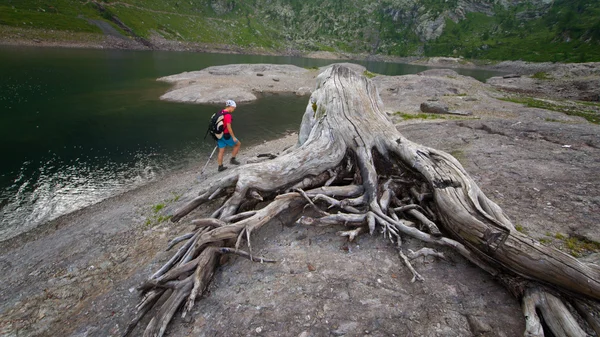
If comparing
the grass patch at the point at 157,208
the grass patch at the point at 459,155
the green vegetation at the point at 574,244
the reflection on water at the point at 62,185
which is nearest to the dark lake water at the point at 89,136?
the reflection on water at the point at 62,185

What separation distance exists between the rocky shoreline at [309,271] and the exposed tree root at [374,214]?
34 centimetres

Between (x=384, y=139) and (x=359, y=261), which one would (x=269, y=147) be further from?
(x=359, y=261)


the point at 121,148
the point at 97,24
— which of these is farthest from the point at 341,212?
the point at 97,24

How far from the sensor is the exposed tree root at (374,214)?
397 cm

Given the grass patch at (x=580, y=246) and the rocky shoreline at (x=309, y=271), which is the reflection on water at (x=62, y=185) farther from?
the grass patch at (x=580, y=246)

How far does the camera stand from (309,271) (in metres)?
5.04

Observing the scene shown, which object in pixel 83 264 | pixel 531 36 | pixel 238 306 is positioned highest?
pixel 531 36

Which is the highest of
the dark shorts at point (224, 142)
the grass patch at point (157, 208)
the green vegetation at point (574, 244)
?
the green vegetation at point (574, 244)

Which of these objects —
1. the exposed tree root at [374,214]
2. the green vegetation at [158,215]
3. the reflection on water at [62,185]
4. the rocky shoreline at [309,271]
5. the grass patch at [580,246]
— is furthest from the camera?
the reflection on water at [62,185]

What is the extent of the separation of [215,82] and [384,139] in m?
37.5

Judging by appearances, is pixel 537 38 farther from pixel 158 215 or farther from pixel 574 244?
pixel 158 215

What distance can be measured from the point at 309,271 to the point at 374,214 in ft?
6.10

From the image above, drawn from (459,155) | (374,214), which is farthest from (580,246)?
(459,155)

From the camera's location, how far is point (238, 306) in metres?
4.50
